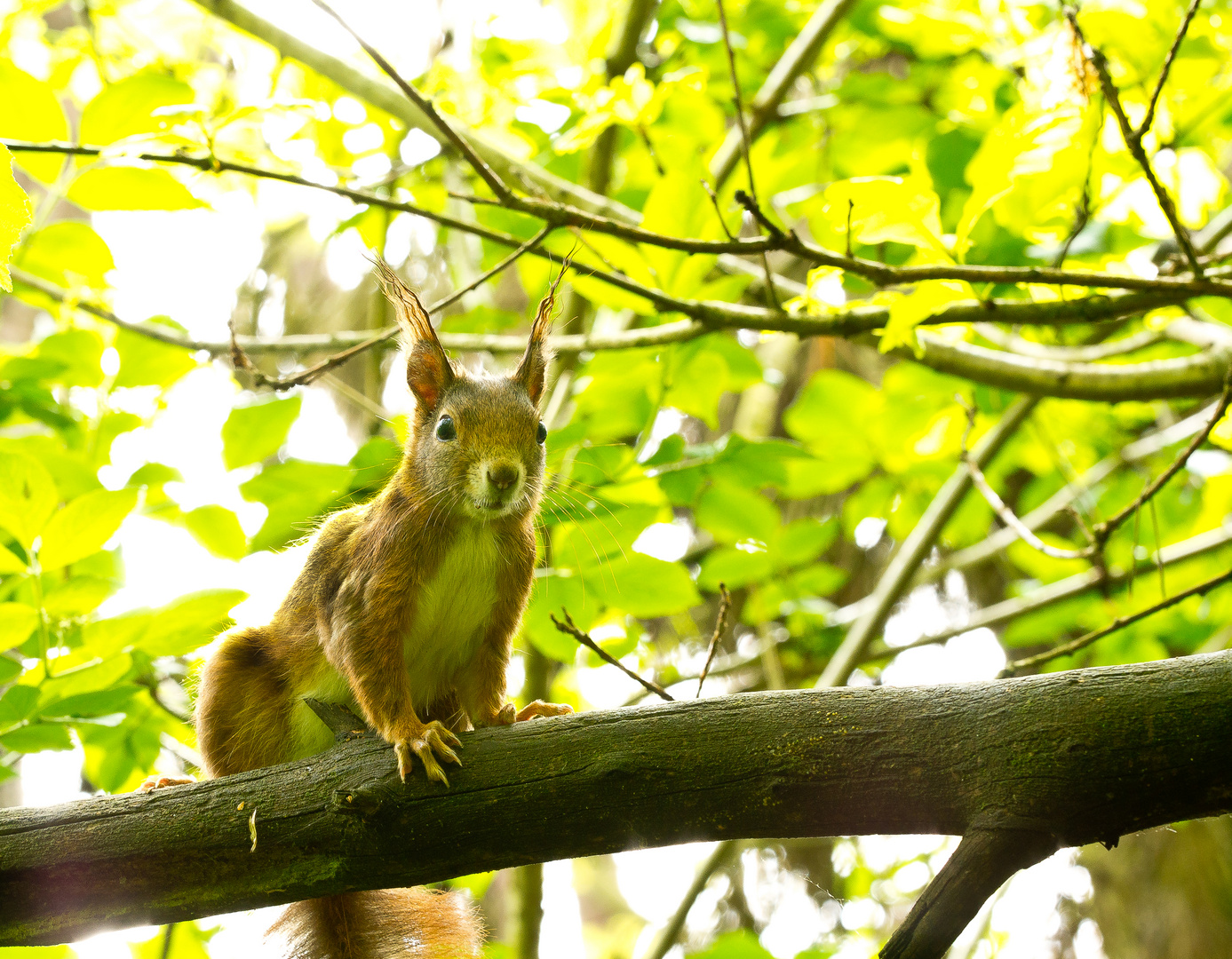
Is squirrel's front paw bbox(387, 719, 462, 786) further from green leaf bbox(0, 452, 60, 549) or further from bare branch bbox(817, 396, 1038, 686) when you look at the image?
bare branch bbox(817, 396, 1038, 686)

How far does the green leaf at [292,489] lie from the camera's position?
2.45 metres

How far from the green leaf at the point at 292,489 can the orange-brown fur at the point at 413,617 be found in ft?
0.35

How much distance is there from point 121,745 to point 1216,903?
4.05 metres

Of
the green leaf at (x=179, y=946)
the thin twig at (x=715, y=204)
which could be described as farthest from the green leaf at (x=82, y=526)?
the thin twig at (x=715, y=204)

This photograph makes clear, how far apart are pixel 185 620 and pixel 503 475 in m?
0.65

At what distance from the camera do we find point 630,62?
3555 mm

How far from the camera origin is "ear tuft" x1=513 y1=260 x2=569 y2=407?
7.75ft

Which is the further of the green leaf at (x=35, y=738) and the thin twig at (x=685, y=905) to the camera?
the thin twig at (x=685, y=905)

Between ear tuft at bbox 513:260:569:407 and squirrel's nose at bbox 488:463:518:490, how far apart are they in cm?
39

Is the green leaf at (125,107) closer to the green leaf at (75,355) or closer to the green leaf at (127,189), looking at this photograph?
the green leaf at (127,189)

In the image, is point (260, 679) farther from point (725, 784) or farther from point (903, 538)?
point (903, 538)

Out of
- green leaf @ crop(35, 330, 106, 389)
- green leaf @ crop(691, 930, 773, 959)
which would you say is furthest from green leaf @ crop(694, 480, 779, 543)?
green leaf @ crop(35, 330, 106, 389)

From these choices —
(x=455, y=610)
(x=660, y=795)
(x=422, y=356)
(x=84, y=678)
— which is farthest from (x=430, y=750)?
(x=422, y=356)

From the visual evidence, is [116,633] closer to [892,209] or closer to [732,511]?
[732,511]
